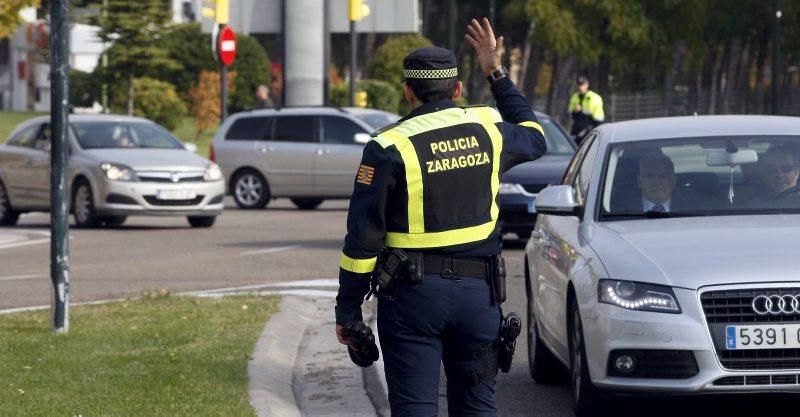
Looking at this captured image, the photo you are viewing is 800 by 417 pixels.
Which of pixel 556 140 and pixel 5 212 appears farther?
pixel 5 212

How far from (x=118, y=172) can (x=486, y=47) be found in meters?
15.9

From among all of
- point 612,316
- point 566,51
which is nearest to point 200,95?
point 566,51

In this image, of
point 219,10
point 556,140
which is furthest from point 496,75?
point 219,10

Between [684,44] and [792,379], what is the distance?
60389 millimetres

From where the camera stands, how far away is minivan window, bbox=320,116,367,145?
2594 centimetres

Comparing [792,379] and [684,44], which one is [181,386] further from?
[684,44]

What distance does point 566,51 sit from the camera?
57375 mm

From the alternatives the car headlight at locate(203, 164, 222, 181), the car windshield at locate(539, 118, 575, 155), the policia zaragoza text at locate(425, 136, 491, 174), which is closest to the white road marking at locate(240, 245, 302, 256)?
the car windshield at locate(539, 118, 575, 155)

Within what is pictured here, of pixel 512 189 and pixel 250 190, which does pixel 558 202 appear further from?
pixel 250 190

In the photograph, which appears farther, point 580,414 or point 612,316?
point 580,414

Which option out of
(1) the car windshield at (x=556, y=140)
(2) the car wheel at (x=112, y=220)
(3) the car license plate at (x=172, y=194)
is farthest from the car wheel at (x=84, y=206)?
(1) the car windshield at (x=556, y=140)

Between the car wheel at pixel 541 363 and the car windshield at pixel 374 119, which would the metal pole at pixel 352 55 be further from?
the car wheel at pixel 541 363

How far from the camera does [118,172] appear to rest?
21422 millimetres

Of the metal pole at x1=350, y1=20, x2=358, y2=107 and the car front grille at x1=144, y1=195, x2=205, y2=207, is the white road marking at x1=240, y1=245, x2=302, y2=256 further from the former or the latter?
the metal pole at x1=350, y1=20, x2=358, y2=107
